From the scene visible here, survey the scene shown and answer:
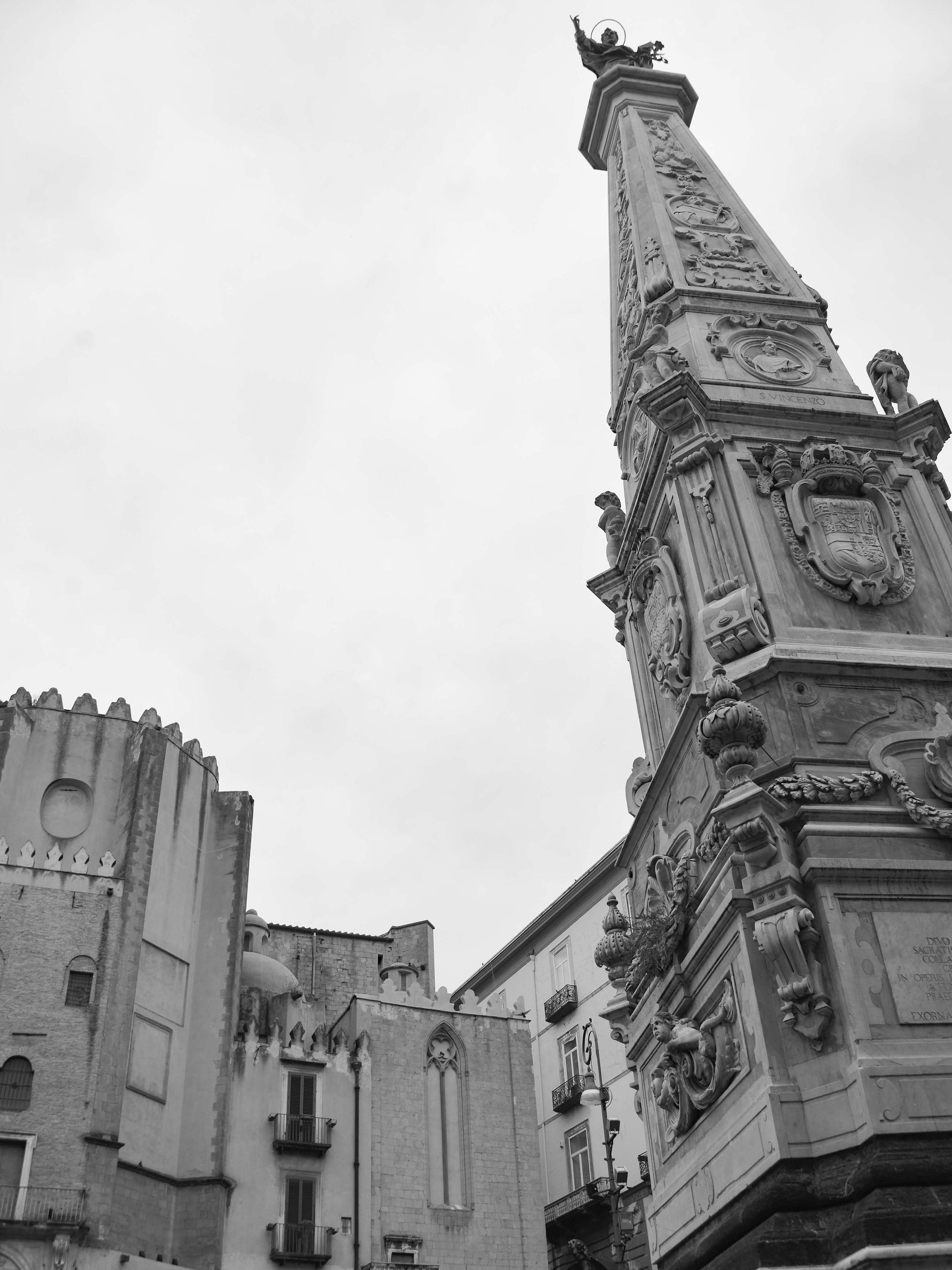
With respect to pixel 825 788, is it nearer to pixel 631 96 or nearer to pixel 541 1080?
pixel 631 96

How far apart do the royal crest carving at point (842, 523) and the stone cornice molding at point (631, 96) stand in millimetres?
11618

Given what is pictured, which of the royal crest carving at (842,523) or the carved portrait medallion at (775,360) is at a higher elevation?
the carved portrait medallion at (775,360)

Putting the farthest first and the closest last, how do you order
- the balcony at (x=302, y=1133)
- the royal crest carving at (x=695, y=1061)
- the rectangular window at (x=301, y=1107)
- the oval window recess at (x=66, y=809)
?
1. the oval window recess at (x=66, y=809)
2. the rectangular window at (x=301, y=1107)
3. the balcony at (x=302, y=1133)
4. the royal crest carving at (x=695, y=1061)

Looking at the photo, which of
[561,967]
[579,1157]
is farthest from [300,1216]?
[561,967]

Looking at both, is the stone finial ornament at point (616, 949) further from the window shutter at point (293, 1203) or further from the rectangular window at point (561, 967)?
the rectangular window at point (561, 967)

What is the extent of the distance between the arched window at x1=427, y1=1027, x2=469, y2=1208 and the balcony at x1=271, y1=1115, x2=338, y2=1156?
331cm

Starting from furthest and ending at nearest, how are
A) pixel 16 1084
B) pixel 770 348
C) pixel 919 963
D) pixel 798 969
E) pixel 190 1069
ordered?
pixel 190 1069
pixel 16 1084
pixel 770 348
pixel 919 963
pixel 798 969

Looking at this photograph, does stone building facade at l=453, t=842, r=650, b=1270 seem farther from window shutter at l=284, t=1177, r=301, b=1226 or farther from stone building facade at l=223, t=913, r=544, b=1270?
window shutter at l=284, t=1177, r=301, b=1226

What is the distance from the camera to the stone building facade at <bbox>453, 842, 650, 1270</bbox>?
36344mm

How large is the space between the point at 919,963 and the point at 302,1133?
2767 centimetres

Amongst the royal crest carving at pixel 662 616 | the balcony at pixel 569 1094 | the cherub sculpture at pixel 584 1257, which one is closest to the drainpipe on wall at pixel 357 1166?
the cherub sculpture at pixel 584 1257

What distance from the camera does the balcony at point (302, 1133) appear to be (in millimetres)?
33844

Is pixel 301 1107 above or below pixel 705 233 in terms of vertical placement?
below

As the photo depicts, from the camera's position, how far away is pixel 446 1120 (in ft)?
120
